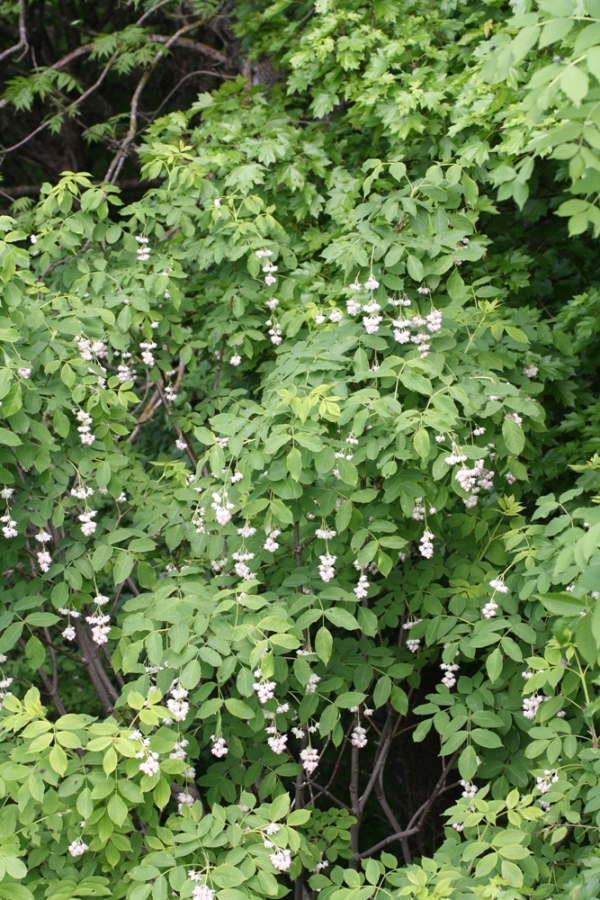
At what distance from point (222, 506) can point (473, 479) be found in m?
0.78

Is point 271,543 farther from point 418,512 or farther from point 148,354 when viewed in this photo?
point 148,354

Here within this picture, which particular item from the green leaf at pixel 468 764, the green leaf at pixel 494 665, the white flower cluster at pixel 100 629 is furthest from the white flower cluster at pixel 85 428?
the green leaf at pixel 468 764

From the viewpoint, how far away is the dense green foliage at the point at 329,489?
2430mm

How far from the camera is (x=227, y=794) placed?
3004mm

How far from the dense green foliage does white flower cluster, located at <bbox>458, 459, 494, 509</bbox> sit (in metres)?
0.01

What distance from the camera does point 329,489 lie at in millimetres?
2775

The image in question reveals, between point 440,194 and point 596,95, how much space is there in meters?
1.44

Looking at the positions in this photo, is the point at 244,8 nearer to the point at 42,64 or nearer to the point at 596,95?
the point at 42,64

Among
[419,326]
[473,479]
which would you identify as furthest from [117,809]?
[419,326]

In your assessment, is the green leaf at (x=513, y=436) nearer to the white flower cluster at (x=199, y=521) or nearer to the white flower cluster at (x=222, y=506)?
the white flower cluster at (x=222, y=506)

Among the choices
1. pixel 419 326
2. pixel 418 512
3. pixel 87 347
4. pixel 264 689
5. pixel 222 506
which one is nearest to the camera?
pixel 264 689

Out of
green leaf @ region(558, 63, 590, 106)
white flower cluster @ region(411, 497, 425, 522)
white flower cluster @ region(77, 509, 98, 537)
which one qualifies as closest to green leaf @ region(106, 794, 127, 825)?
white flower cluster @ region(77, 509, 98, 537)

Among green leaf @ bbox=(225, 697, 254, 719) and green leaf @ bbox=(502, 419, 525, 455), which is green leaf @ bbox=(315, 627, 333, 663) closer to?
green leaf @ bbox=(225, 697, 254, 719)

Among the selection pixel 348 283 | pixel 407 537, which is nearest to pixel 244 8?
pixel 348 283
